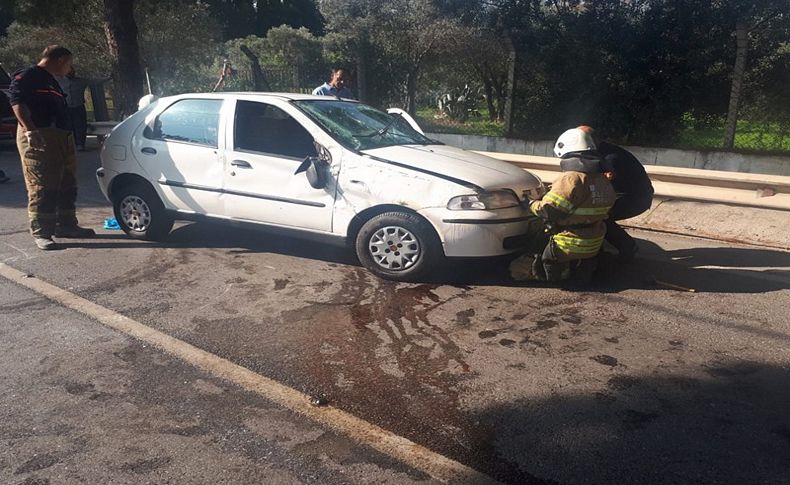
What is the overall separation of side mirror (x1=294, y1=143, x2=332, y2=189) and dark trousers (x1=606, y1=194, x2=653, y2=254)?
2580 mm

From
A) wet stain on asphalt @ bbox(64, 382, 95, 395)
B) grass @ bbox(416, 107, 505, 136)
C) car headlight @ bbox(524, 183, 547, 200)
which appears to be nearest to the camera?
wet stain on asphalt @ bbox(64, 382, 95, 395)

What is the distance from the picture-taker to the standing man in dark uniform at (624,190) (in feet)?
18.1

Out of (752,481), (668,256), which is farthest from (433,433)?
(668,256)

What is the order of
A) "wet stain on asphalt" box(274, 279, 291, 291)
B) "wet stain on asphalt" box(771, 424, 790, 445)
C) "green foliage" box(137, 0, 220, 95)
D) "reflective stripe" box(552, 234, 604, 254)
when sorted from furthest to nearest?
"green foliage" box(137, 0, 220, 95) < "wet stain on asphalt" box(274, 279, 291, 291) < "reflective stripe" box(552, 234, 604, 254) < "wet stain on asphalt" box(771, 424, 790, 445)

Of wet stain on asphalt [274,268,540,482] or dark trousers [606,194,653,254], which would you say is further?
dark trousers [606,194,653,254]

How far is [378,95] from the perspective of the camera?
13.5 metres

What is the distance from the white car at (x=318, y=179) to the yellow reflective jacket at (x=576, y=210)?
30 cm

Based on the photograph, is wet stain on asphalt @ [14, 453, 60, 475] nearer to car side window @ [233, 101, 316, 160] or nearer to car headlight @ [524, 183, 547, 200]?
car side window @ [233, 101, 316, 160]

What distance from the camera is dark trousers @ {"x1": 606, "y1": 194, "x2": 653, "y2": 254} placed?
561cm

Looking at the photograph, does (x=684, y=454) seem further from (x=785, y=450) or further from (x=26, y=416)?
(x=26, y=416)

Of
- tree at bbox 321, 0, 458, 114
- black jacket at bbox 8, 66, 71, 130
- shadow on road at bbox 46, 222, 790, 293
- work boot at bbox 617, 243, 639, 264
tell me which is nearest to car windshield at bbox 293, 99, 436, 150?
shadow on road at bbox 46, 222, 790, 293

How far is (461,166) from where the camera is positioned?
A: 5.10 m

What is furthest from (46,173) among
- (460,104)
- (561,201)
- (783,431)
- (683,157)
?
(460,104)

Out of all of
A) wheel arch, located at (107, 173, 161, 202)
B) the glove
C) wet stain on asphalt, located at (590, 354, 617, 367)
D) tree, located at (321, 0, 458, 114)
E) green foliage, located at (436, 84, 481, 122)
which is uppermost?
tree, located at (321, 0, 458, 114)
